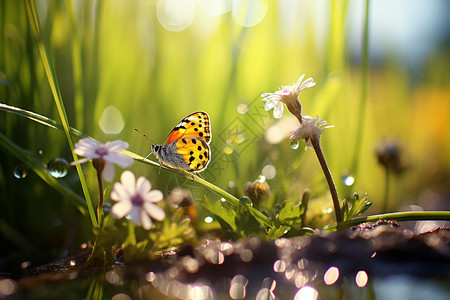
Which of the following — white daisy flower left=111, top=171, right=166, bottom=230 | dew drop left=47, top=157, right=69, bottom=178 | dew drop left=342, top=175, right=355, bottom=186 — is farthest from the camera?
dew drop left=342, top=175, right=355, bottom=186

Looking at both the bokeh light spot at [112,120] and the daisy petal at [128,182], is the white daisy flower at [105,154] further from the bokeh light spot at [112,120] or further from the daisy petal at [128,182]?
the bokeh light spot at [112,120]

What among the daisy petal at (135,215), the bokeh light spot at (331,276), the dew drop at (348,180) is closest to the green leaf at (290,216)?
the bokeh light spot at (331,276)

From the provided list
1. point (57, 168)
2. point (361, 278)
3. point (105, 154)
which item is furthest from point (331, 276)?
point (57, 168)

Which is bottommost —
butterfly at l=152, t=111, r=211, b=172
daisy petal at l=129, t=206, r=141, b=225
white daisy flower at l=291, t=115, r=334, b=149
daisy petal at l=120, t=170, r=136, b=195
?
daisy petal at l=129, t=206, r=141, b=225

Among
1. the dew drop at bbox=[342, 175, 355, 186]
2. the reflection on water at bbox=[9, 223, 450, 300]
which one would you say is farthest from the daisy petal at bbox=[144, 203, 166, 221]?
the dew drop at bbox=[342, 175, 355, 186]

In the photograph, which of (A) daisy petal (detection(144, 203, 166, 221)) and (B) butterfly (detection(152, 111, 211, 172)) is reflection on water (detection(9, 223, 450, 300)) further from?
(B) butterfly (detection(152, 111, 211, 172))

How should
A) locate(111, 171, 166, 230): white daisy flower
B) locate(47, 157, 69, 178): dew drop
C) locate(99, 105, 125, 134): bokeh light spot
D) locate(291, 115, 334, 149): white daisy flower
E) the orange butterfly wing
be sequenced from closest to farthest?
locate(111, 171, 166, 230): white daisy flower → locate(291, 115, 334, 149): white daisy flower → locate(47, 157, 69, 178): dew drop → the orange butterfly wing → locate(99, 105, 125, 134): bokeh light spot

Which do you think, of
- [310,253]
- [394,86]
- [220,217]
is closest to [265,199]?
[220,217]

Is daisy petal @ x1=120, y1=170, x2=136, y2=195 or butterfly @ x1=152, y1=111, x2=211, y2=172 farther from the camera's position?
butterfly @ x1=152, y1=111, x2=211, y2=172
